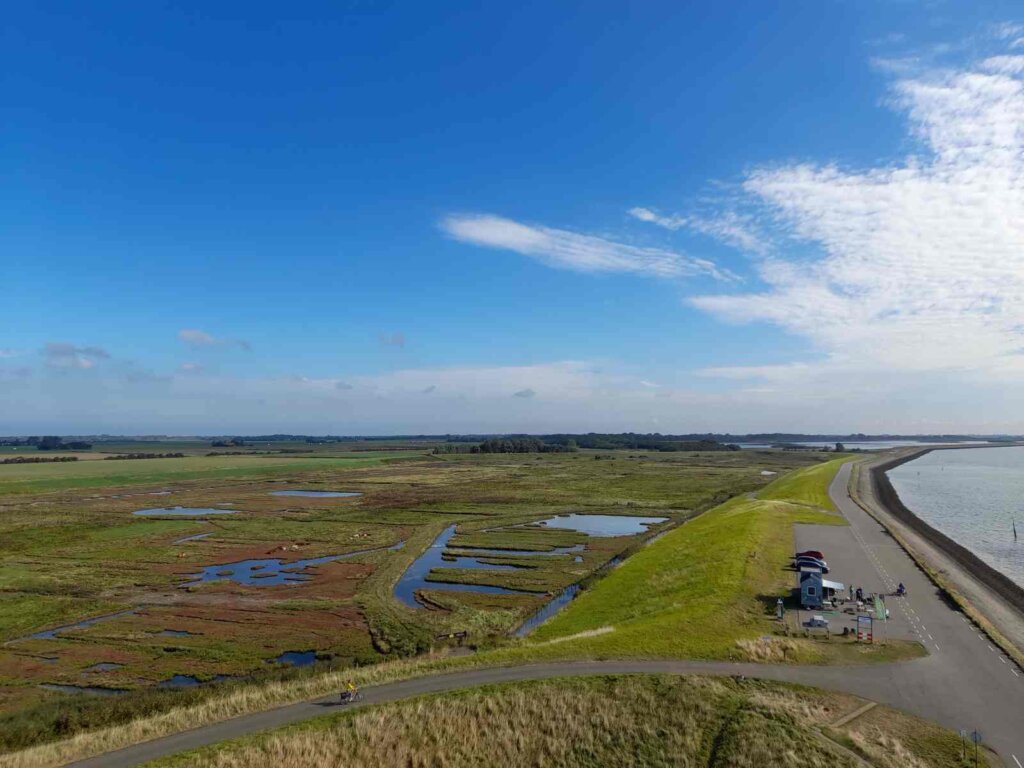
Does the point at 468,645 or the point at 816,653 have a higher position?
the point at 816,653

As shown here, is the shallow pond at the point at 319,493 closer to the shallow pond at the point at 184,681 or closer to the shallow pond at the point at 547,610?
the shallow pond at the point at 547,610

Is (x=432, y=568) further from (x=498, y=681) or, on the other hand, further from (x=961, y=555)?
(x=961, y=555)

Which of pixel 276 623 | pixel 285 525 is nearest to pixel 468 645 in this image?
pixel 276 623

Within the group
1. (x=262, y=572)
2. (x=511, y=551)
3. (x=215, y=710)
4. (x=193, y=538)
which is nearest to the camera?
(x=215, y=710)

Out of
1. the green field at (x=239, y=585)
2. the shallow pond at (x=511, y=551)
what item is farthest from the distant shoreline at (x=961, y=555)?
the shallow pond at (x=511, y=551)

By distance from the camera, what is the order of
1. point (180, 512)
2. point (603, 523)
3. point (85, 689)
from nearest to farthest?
point (85, 689) < point (603, 523) < point (180, 512)

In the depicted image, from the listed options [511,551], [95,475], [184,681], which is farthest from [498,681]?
[95,475]

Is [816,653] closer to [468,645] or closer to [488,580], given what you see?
[468,645]
